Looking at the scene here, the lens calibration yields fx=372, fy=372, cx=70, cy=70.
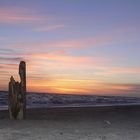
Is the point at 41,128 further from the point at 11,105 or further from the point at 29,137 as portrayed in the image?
the point at 11,105

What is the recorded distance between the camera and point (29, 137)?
10.4m

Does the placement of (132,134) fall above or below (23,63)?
below

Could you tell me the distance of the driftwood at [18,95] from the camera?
15578 millimetres

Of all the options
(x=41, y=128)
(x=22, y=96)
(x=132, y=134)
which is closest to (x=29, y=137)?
(x=41, y=128)

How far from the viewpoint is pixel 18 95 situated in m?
15.7

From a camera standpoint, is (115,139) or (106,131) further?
(106,131)

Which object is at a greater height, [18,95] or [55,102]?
[18,95]

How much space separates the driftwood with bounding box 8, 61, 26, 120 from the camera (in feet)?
51.1

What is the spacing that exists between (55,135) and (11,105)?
541cm

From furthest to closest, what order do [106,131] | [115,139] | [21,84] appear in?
[21,84] → [106,131] → [115,139]

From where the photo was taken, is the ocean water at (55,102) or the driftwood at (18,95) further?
the ocean water at (55,102)

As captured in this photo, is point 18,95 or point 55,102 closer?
point 18,95

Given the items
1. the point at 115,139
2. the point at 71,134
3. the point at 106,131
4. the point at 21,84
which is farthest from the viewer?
the point at 21,84

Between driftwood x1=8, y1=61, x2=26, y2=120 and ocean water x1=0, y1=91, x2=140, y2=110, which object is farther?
ocean water x1=0, y1=91, x2=140, y2=110
